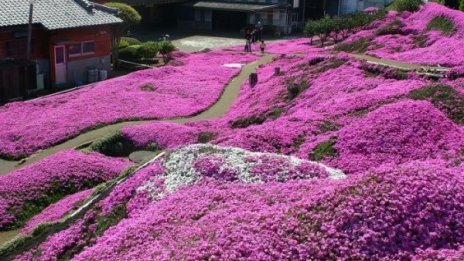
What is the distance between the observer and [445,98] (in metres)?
27.5

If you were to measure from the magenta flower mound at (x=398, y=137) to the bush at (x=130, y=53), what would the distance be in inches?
1546

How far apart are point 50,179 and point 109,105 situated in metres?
14.7

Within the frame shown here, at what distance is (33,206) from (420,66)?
25372mm

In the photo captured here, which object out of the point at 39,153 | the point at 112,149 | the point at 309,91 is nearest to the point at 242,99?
the point at 309,91

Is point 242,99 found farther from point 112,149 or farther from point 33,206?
point 33,206

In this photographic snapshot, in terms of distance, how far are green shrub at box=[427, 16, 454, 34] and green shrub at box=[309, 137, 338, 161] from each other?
2620cm

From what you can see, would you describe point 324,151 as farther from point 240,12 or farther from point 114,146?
point 240,12

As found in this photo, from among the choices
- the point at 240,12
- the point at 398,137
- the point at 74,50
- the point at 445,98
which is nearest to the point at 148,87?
the point at 74,50

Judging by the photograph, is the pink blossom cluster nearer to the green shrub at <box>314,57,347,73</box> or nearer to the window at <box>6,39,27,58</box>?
the green shrub at <box>314,57,347,73</box>

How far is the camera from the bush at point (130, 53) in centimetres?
6155

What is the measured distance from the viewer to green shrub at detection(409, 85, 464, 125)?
26.3 meters

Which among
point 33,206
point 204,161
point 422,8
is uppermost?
point 422,8

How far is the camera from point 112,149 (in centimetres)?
3428

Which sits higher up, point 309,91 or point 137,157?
point 309,91
